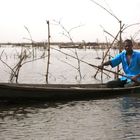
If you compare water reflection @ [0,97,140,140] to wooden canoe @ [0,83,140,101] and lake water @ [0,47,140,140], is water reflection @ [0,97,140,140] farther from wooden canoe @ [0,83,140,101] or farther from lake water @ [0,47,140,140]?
wooden canoe @ [0,83,140,101]

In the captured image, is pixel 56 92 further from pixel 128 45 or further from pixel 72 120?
pixel 128 45

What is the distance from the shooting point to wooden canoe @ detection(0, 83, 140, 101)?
11019 mm

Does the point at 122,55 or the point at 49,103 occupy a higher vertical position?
the point at 122,55

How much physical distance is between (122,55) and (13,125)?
5047 mm

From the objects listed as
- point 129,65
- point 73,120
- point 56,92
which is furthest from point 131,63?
point 73,120

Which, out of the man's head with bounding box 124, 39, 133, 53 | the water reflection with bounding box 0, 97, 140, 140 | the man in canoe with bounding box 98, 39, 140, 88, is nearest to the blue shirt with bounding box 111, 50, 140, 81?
the man in canoe with bounding box 98, 39, 140, 88

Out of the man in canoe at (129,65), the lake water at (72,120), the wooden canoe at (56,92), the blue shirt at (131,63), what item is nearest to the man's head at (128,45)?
the man in canoe at (129,65)

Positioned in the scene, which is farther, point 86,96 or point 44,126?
point 86,96

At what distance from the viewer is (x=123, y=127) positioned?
8.86 meters

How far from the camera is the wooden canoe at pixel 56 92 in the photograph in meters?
11.0

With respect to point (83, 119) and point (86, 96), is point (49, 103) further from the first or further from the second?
point (83, 119)

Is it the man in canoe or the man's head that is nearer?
the man's head

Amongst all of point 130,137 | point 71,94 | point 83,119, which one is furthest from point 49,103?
point 130,137

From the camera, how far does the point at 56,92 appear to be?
11766 mm
